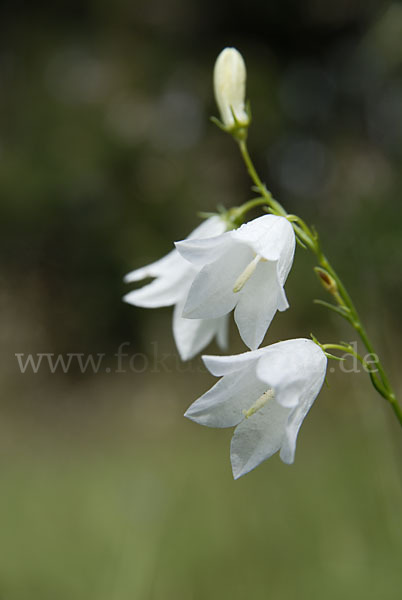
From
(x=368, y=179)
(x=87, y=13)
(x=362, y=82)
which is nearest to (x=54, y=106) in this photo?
(x=87, y=13)

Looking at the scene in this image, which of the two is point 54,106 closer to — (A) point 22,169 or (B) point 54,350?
(A) point 22,169

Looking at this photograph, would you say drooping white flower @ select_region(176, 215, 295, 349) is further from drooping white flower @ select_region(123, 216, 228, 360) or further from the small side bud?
drooping white flower @ select_region(123, 216, 228, 360)

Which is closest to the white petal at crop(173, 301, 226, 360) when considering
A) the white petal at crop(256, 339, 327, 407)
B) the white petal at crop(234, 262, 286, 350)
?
the white petal at crop(234, 262, 286, 350)

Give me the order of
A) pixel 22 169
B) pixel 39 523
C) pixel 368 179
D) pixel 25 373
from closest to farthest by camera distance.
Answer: pixel 39 523
pixel 368 179
pixel 25 373
pixel 22 169

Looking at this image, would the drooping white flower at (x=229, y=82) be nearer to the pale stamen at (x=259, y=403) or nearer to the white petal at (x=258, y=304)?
the white petal at (x=258, y=304)

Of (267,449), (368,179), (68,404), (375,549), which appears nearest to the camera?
(267,449)
